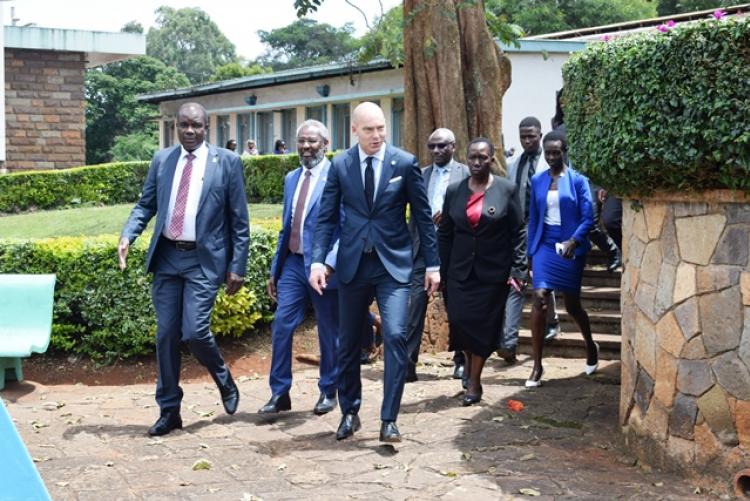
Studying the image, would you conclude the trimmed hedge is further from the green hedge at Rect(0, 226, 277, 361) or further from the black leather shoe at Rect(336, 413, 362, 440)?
the black leather shoe at Rect(336, 413, 362, 440)

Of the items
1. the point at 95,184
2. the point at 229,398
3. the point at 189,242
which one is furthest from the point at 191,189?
the point at 95,184

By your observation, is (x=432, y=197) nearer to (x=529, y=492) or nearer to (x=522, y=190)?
(x=522, y=190)

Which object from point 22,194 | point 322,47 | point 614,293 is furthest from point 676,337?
point 322,47

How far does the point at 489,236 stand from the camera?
7.86 metres

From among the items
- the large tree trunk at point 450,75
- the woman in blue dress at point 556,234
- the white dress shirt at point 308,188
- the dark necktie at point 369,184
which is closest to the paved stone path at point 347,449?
the woman in blue dress at point 556,234

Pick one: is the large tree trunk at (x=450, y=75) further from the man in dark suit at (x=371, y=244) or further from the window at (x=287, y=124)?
the window at (x=287, y=124)

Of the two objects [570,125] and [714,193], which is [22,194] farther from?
[714,193]

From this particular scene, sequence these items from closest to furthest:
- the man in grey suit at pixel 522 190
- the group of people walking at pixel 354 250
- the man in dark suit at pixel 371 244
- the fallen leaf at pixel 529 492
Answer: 1. the fallen leaf at pixel 529 492
2. the man in dark suit at pixel 371 244
3. the group of people walking at pixel 354 250
4. the man in grey suit at pixel 522 190

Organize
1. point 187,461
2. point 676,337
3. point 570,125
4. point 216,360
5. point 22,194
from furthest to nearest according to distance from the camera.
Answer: point 22,194, point 216,360, point 570,125, point 187,461, point 676,337

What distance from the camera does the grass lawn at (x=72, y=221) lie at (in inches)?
711

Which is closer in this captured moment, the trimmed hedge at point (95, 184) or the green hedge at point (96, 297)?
the green hedge at point (96, 297)

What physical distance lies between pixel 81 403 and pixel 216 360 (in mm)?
1550

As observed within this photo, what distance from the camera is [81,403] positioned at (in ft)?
27.5

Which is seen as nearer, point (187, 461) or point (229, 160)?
point (187, 461)
